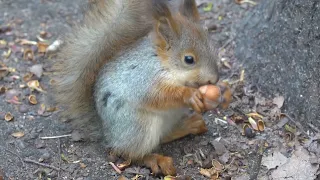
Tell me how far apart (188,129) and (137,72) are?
0.51 meters

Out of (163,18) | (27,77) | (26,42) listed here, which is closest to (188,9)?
(163,18)

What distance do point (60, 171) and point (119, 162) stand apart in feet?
1.00

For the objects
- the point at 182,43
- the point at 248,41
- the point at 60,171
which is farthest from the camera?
the point at 248,41

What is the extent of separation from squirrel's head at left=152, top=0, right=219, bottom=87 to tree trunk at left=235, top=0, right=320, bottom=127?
67 cm

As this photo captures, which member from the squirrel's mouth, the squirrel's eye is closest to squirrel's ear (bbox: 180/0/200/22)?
the squirrel's eye

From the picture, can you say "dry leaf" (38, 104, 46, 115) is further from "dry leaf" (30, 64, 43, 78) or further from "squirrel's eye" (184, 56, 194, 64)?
"squirrel's eye" (184, 56, 194, 64)

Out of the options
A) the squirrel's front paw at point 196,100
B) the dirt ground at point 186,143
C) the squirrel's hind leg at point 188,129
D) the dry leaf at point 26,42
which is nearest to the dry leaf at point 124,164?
the dirt ground at point 186,143

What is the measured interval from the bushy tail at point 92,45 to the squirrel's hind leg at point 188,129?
441 mm

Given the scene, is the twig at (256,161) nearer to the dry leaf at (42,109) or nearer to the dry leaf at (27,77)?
the dry leaf at (42,109)

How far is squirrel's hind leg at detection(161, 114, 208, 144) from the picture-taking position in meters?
3.19

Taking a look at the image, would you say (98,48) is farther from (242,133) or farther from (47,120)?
(242,133)

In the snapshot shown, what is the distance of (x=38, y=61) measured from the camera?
392cm

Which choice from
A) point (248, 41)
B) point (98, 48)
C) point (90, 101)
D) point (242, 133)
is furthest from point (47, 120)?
point (248, 41)

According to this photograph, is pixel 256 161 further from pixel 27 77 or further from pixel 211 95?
pixel 27 77
